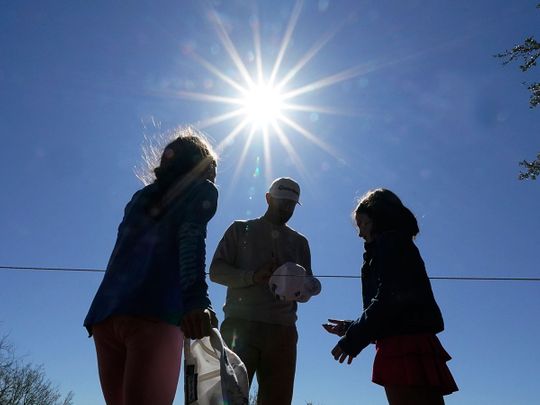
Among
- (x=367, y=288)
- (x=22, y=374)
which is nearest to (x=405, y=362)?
(x=367, y=288)

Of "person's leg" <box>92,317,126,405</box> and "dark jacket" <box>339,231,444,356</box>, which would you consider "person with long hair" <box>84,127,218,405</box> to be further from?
"dark jacket" <box>339,231,444,356</box>

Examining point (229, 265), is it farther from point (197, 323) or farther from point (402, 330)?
point (197, 323)

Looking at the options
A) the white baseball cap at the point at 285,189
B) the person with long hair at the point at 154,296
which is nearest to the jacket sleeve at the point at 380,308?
the person with long hair at the point at 154,296

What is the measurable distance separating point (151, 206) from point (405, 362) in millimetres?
1189

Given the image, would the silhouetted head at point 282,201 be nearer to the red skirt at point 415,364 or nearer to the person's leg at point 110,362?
the red skirt at point 415,364

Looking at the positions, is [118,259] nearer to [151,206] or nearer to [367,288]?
[151,206]

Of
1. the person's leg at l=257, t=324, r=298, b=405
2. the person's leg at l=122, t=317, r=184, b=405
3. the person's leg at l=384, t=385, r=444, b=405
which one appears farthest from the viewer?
the person's leg at l=257, t=324, r=298, b=405

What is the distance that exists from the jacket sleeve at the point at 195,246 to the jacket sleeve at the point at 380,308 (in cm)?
79

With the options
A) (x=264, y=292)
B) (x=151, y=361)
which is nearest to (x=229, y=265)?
(x=264, y=292)

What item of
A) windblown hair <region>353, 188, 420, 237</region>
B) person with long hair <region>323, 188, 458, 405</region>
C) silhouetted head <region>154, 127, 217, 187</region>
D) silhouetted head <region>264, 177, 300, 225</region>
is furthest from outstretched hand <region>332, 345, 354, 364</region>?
silhouetted head <region>264, 177, 300, 225</region>

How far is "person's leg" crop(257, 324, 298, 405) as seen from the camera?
2.84m

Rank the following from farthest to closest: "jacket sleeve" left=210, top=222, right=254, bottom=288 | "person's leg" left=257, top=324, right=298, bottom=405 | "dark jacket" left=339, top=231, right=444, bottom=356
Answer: "jacket sleeve" left=210, top=222, right=254, bottom=288
"person's leg" left=257, top=324, right=298, bottom=405
"dark jacket" left=339, top=231, right=444, bottom=356

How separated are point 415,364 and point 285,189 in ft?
5.67

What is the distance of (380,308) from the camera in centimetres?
206
